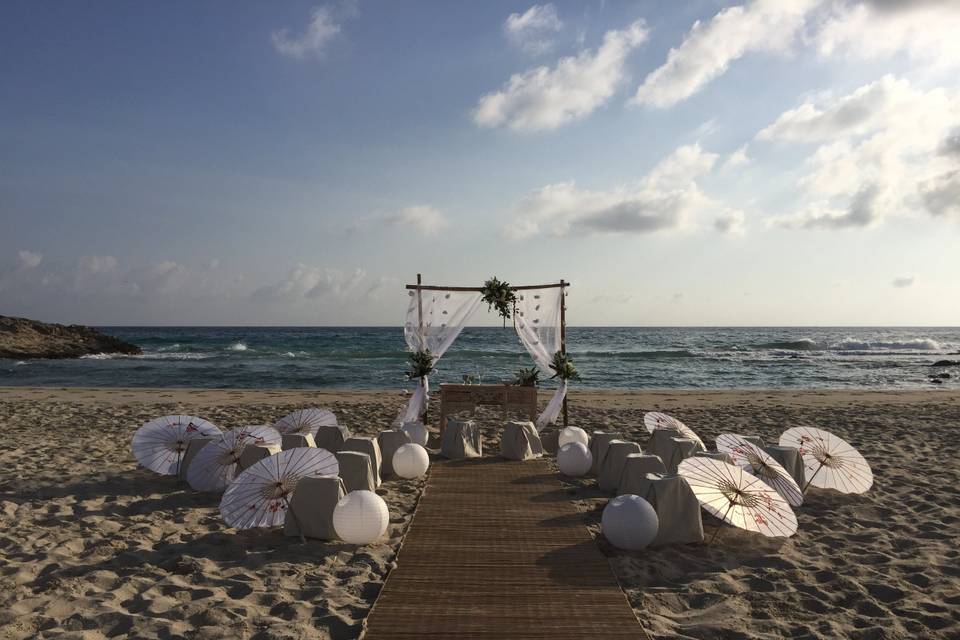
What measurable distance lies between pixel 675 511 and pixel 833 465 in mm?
2467

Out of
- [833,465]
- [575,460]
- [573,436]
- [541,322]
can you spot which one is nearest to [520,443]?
[573,436]

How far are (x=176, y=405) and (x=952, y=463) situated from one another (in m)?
14.6

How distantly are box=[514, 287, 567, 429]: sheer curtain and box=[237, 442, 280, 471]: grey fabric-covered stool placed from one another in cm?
498

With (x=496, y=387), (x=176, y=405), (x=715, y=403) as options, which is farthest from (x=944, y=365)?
(x=176, y=405)

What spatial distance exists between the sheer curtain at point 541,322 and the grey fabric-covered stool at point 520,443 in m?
1.92

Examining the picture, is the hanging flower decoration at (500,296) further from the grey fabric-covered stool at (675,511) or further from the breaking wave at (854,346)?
the breaking wave at (854,346)

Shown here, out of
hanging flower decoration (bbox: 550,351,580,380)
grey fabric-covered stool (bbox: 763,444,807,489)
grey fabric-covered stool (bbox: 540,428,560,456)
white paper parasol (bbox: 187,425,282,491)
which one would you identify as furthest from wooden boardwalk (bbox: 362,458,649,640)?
hanging flower decoration (bbox: 550,351,580,380)

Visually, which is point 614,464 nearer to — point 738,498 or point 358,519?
point 738,498

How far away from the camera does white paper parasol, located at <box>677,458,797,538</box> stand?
4164 millimetres

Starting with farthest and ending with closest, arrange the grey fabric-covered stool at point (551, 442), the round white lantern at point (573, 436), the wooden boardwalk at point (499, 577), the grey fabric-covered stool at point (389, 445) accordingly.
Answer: the grey fabric-covered stool at point (551, 442) → the round white lantern at point (573, 436) → the grey fabric-covered stool at point (389, 445) → the wooden boardwalk at point (499, 577)

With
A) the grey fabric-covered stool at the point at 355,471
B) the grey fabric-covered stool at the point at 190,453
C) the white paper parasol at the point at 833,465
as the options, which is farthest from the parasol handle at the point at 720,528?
the grey fabric-covered stool at the point at 190,453

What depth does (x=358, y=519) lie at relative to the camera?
4.33 meters

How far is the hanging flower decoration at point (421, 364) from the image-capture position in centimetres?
955

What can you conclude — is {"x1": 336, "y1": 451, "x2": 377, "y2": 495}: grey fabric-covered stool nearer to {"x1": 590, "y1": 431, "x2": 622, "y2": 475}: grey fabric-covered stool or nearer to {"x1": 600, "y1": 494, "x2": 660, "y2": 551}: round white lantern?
{"x1": 600, "y1": 494, "x2": 660, "y2": 551}: round white lantern
